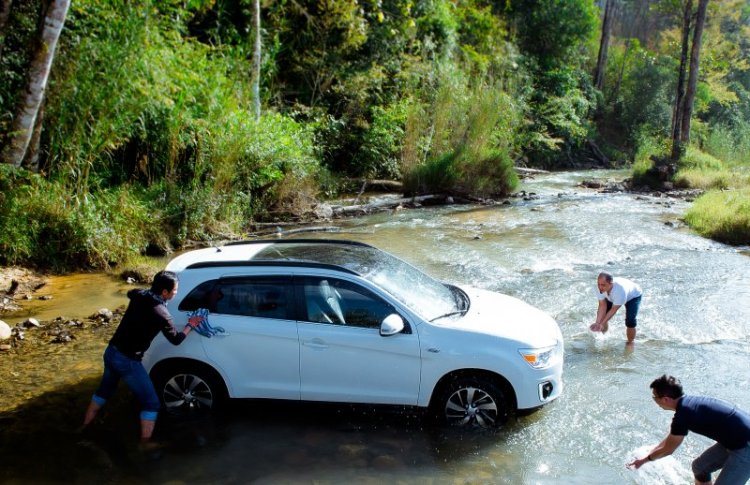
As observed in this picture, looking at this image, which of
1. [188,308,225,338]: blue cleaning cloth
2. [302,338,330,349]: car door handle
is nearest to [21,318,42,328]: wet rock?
[188,308,225,338]: blue cleaning cloth

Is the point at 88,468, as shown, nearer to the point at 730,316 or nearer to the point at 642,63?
the point at 730,316

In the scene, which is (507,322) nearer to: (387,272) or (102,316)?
(387,272)

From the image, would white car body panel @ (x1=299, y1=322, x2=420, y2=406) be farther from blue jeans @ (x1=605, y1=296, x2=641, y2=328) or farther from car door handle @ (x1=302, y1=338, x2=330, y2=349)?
blue jeans @ (x1=605, y1=296, x2=641, y2=328)

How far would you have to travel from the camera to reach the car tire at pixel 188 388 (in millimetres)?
5871

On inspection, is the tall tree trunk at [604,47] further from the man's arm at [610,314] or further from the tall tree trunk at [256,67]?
the man's arm at [610,314]

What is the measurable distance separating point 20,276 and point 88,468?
6147 millimetres

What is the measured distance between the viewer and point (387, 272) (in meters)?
6.18

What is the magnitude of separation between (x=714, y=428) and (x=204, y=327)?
4.18 meters

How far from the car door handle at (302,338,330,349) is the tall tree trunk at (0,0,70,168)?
7904 mm

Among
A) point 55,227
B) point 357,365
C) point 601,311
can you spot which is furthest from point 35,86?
point 601,311

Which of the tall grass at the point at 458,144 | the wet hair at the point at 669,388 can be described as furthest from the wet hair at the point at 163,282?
the tall grass at the point at 458,144

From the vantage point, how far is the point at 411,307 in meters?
5.78

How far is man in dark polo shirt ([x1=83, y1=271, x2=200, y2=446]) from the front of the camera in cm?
538

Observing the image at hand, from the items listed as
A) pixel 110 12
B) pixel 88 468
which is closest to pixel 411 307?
pixel 88 468
